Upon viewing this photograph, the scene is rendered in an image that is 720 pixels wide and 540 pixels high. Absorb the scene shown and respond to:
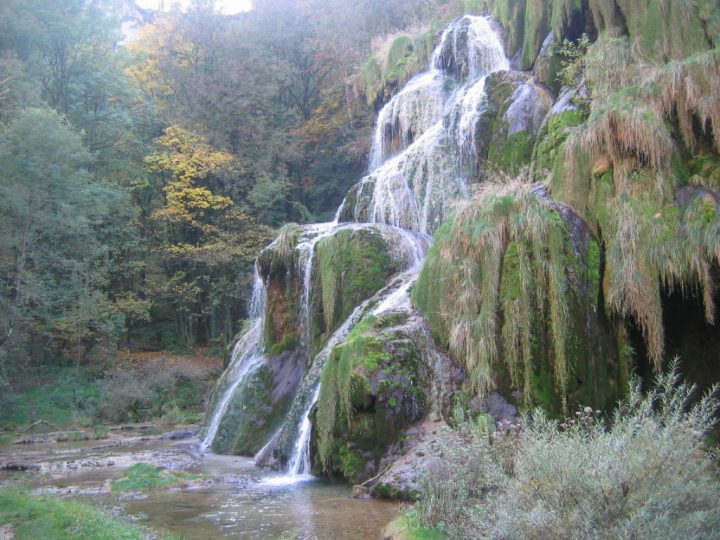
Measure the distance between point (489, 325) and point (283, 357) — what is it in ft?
22.7

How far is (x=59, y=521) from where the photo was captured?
654 cm

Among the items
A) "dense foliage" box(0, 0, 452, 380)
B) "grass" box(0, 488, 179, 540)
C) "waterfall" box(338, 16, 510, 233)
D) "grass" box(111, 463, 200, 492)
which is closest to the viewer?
"grass" box(0, 488, 179, 540)

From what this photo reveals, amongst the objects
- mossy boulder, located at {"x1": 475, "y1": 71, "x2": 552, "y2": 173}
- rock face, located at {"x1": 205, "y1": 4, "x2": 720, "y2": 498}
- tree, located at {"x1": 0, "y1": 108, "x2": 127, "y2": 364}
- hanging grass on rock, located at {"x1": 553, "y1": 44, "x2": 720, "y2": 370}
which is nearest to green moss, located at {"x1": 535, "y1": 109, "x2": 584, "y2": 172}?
rock face, located at {"x1": 205, "y1": 4, "x2": 720, "y2": 498}

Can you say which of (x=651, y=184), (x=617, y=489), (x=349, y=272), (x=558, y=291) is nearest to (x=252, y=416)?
(x=349, y=272)

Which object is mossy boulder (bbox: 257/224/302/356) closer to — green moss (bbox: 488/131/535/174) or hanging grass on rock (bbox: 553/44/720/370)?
green moss (bbox: 488/131/535/174)

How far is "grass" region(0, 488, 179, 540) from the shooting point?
20.2 feet

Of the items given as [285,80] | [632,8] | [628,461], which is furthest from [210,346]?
[628,461]

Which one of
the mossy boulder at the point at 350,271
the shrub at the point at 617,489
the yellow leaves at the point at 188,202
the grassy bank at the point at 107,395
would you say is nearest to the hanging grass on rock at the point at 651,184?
the shrub at the point at 617,489

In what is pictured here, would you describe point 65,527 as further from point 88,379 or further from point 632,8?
point 88,379

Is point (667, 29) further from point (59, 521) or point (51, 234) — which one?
point (51, 234)

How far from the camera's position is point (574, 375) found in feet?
25.7

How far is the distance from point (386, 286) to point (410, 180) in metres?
3.73

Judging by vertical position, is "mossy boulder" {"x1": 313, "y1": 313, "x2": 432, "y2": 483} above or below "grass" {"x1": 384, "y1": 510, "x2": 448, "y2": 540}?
above

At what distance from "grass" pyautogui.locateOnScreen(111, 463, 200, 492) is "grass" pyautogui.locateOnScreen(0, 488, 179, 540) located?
1.99 meters
